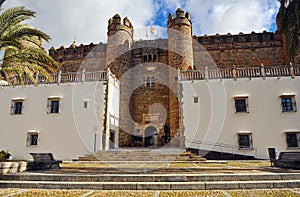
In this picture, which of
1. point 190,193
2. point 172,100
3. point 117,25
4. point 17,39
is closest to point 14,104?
point 17,39

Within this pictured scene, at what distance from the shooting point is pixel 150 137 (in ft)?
61.9

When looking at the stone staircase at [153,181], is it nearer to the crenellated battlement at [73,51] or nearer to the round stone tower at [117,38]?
the round stone tower at [117,38]

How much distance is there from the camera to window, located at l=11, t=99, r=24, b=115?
1571 cm

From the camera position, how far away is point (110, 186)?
5730 millimetres

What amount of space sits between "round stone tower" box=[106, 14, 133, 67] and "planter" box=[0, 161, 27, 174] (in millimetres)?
12303

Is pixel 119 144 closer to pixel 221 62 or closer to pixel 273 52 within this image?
pixel 221 62

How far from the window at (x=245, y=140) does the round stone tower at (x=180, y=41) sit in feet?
22.3

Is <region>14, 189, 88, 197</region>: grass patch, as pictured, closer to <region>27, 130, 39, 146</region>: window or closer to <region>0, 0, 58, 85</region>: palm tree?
<region>0, 0, 58, 85</region>: palm tree

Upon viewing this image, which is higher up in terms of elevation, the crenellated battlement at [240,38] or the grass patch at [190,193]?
the crenellated battlement at [240,38]

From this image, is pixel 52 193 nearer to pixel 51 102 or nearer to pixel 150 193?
pixel 150 193

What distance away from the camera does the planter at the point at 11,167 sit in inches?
265

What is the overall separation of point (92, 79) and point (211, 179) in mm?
11583

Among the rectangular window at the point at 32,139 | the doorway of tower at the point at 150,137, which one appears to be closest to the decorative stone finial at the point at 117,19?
the doorway of tower at the point at 150,137

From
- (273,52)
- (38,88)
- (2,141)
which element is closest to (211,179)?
(38,88)
